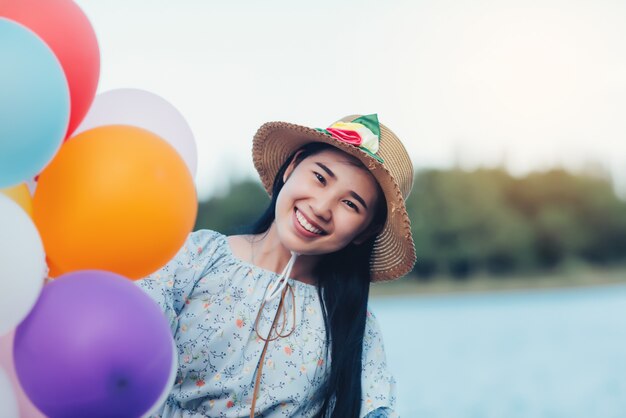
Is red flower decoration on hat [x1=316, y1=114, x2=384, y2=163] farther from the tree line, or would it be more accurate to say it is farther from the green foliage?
the green foliage

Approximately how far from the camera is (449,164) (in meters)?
20.2

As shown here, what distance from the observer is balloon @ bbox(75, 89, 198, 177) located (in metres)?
1.50

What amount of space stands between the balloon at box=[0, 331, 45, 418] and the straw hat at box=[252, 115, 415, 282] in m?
Result: 0.99

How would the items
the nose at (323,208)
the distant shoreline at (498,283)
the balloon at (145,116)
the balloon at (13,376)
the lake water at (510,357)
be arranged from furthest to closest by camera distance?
the distant shoreline at (498,283) < the lake water at (510,357) < the nose at (323,208) < the balloon at (145,116) < the balloon at (13,376)

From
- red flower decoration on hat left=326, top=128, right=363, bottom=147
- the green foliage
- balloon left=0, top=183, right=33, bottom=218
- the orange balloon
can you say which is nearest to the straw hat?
red flower decoration on hat left=326, top=128, right=363, bottom=147

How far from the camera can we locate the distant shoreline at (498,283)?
15344 millimetres

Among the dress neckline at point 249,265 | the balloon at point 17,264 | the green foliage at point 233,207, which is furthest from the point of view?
the green foliage at point 233,207

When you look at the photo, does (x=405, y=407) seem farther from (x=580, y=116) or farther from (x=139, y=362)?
(x=580, y=116)

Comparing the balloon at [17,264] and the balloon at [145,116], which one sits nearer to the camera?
the balloon at [17,264]

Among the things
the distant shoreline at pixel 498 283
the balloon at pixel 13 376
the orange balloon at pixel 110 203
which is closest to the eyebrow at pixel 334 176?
the orange balloon at pixel 110 203

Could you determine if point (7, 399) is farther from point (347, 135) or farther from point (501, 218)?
point (501, 218)

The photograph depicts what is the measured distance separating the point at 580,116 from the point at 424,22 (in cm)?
472

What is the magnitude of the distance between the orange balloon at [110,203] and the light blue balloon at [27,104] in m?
0.08

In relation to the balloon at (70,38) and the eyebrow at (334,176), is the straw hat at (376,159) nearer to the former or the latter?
the eyebrow at (334,176)
